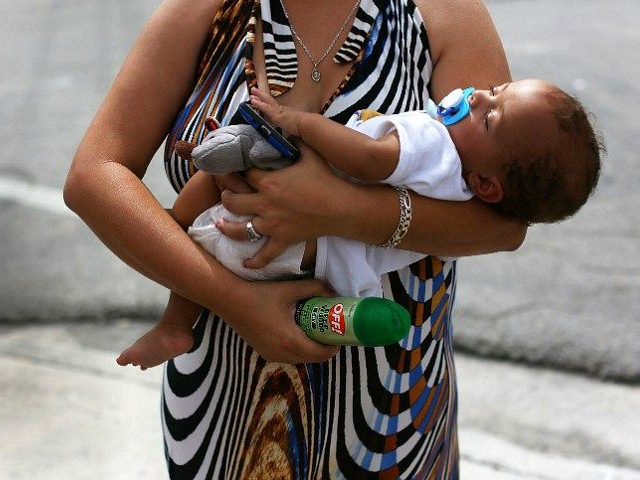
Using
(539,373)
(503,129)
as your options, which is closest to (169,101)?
(503,129)

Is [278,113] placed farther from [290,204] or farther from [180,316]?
[180,316]

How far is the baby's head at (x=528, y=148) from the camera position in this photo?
1696 mm

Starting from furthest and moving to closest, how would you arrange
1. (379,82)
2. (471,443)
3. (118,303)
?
(118,303), (471,443), (379,82)

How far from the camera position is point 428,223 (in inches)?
67.0

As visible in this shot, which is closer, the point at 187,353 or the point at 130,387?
the point at 187,353

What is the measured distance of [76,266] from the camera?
4.87 meters

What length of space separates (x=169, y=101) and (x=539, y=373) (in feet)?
8.70

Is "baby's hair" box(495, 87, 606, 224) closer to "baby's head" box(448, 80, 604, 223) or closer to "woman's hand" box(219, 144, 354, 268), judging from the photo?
"baby's head" box(448, 80, 604, 223)

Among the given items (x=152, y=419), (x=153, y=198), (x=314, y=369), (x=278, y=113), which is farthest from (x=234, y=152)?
(x=152, y=419)

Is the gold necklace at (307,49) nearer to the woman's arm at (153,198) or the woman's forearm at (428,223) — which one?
the woman's arm at (153,198)

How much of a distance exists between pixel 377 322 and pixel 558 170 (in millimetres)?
428

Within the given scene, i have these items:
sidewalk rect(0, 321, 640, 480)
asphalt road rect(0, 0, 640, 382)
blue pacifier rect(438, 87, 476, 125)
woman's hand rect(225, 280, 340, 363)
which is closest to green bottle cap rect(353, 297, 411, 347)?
woman's hand rect(225, 280, 340, 363)

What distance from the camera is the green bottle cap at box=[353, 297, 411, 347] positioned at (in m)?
1.56

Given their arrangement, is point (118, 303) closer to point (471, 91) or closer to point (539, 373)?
point (539, 373)
